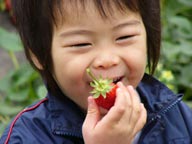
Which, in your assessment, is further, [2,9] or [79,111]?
[2,9]

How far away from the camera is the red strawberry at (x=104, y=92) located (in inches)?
46.3

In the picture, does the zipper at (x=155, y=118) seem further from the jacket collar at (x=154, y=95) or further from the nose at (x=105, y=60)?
the nose at (x=105, y=60)

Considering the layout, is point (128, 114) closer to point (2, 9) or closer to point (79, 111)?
point (79, 111)

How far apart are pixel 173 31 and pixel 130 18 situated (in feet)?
5.32

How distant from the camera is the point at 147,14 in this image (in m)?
1.47

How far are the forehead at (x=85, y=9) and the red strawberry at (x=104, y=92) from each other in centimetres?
16

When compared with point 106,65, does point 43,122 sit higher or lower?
lower

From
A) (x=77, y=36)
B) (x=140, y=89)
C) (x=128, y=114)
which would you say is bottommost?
(x=140, y=89)

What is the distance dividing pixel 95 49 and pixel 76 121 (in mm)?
239

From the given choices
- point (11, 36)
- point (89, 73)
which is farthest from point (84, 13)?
point (11, 36)

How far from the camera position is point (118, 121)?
47.9 inches

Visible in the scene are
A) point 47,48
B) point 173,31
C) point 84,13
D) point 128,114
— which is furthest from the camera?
point 173,31

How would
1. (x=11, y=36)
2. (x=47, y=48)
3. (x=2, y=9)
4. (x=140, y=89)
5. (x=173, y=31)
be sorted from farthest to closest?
1. (x=2, y=9)
2. (x=173, y=31)
3. (x=11, y=36)
4. (x=140, y=89)
5. (x=47, y=48)

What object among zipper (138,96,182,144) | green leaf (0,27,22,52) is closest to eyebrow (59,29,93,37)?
zipper (138,96,182,144)
